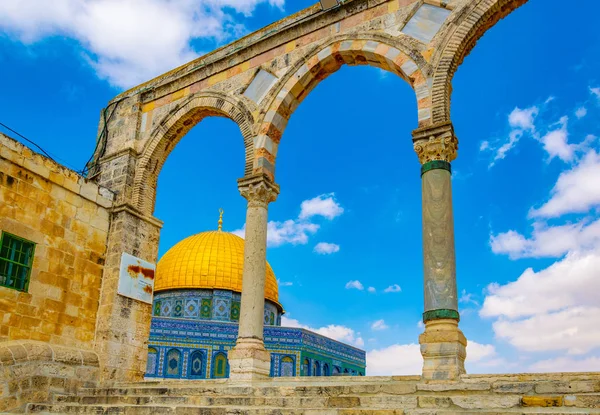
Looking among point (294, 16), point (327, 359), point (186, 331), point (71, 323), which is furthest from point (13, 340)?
point (327, 359)

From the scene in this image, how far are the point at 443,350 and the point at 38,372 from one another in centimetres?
604

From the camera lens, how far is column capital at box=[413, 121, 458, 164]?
319 inches

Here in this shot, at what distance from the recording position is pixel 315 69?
1028 cm

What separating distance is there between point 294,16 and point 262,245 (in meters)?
4.46

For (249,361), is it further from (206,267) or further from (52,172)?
(206,267)

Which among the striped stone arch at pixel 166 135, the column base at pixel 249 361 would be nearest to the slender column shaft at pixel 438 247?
the column base at pixel 249 361

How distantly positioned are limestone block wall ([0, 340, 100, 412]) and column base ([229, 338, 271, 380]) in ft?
8.54

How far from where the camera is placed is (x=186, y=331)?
24.3 metres

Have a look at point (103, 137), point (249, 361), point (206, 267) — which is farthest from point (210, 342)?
point (249, 361)

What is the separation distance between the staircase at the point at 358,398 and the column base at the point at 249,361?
0.82 feet

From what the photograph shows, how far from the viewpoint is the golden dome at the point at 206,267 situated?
26406 mm

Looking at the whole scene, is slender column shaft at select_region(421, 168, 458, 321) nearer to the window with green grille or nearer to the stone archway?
the stone archway

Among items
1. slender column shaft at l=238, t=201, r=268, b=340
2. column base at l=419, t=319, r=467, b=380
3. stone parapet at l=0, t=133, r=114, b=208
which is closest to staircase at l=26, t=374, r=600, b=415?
column base at l=419, t=319, r=467, b=380

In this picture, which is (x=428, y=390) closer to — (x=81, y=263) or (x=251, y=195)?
(x=251, y=195)
